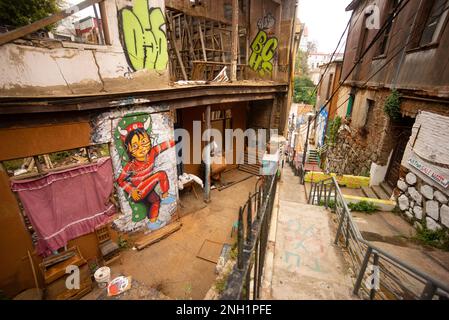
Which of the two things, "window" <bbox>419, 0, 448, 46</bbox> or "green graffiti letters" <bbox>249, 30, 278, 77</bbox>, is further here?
"green graffiti letters" <bbox>249, 30, 278, 77</bbox>

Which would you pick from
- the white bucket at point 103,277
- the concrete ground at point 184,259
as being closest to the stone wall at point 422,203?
the concrete ground at point 184,259

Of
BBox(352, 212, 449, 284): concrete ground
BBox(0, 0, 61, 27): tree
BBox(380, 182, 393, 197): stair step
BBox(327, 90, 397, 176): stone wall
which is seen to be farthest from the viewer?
BBox(0, 0, 61, 27): tree

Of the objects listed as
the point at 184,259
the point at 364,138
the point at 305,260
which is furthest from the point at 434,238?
the point at 184,259

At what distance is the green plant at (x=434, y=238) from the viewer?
5.08 m

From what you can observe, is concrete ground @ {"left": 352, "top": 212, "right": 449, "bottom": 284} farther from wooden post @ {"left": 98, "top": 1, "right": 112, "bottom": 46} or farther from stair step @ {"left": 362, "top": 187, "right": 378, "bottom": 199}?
wooden post @ {"left": 98, "top": 1, "right": 112, "bottom": 46}

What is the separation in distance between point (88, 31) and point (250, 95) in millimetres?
5808

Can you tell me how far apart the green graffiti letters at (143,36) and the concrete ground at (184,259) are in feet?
16.1

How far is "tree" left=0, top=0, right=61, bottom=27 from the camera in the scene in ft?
38.6

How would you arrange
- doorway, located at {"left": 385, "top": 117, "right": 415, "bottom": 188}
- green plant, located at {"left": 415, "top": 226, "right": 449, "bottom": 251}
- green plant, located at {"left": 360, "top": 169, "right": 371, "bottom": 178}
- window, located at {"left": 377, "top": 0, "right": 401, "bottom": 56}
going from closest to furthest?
green plant, located at {"left": 415, "top": 226, "right": 449, "bottom": 251}, doorway, located at {"left": 385, "top": 117, "right": 415, "bottom": 188}, window, located at {"left": 377, "top": 0, "right": 401, "bottom": 56}, green plant, located at {"left": 360, "top": 169, "right": 371, "bottom": 178}

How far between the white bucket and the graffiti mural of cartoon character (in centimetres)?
154

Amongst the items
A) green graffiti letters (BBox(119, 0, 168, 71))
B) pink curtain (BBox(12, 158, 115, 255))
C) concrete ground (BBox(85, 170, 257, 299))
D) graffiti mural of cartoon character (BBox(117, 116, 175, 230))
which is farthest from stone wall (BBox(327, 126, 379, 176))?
pink curtain (BBox(12, 158, 115, 255))

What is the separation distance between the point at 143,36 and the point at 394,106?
845 cm

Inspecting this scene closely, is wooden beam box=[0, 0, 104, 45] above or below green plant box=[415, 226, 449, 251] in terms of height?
above

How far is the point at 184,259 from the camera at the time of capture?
19.6ft
